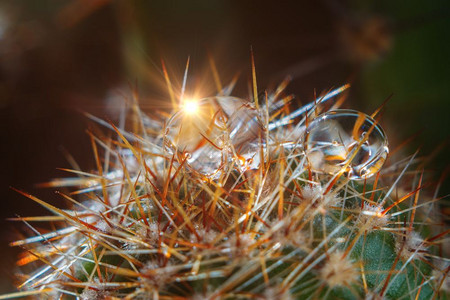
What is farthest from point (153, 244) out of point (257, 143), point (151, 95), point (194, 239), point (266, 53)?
point (266, 53)

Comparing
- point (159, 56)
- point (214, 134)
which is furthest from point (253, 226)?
point (159, 56)

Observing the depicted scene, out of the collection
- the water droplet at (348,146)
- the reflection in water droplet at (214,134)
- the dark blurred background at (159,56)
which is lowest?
the water droplet at (348,146)

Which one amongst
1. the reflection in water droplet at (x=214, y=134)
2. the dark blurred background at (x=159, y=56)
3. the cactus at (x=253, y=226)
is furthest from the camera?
the dark blurred background at (x=159, y=56)

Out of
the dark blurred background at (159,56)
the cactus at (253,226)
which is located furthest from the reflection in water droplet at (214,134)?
the dark blurred background at (159,56)

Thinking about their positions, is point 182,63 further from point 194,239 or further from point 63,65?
point 194,239

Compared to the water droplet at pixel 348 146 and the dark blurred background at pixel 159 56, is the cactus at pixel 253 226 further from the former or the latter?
the dark blurred background at pixel 159 56

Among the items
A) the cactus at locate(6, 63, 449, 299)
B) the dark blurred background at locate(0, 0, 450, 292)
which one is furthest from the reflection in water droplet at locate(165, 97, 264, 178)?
the dark blurred background at locate(0, 0, 450, 292)

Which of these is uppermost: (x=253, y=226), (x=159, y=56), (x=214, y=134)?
(x=159, y=56)

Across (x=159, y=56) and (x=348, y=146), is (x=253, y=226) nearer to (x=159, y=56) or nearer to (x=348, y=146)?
(x=348, y=146)
